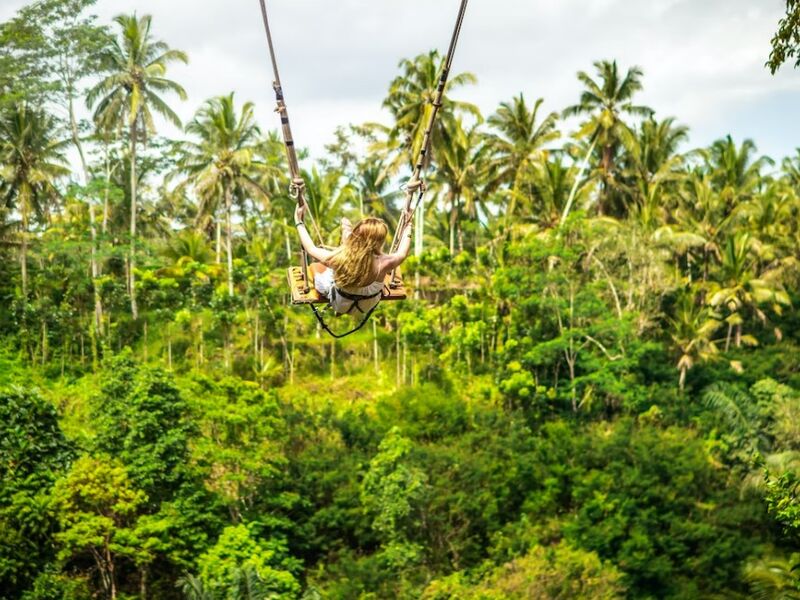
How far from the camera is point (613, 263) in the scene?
29.6m

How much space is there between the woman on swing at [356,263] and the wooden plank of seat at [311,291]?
2.5 inches

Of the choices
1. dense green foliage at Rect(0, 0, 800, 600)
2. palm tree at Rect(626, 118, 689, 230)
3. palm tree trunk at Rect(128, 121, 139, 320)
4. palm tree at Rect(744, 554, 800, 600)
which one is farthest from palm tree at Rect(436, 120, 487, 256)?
palm tree at Rect(744, 554, 800, 600)

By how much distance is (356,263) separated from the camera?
5.51m

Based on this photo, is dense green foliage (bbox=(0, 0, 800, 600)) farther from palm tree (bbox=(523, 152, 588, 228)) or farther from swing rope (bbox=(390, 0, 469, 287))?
swing rope (bbox=(390, 0, 469, 287))

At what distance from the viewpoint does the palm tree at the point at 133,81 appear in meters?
→ 29.0

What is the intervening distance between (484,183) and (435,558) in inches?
613

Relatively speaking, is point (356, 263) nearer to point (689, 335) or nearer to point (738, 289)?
point (689, 335)

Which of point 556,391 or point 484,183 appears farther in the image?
point 484,183

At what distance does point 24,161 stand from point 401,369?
482 inches

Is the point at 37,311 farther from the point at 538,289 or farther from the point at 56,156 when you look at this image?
the point at 538,289

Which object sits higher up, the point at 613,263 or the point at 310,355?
the point at 613,263

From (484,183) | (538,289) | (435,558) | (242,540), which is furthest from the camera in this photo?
(484,183)

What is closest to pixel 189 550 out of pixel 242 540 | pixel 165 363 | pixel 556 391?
pixel 242 540

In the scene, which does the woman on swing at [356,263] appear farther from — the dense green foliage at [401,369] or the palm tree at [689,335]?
the palm tree at [689,335]
